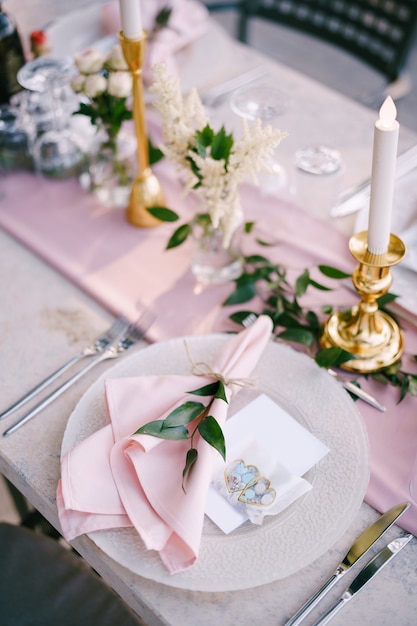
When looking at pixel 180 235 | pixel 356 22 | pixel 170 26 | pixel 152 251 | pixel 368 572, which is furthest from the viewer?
pixel 356 22

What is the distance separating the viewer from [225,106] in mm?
1411

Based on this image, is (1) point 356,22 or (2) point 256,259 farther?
(1) point 356,22

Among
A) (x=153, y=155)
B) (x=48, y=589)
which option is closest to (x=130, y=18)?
(x=153, y=155)

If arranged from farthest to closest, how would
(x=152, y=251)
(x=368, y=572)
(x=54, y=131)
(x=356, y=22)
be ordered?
(x=356, y=22) < (x=54, y=131) < (x=152, y=251) < (x=368, y=572)

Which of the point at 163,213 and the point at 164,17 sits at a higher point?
the point at 164,17

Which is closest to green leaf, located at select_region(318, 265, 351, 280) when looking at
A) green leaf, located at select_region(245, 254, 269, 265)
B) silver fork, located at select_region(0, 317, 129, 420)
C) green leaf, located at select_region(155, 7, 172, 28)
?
green leaf, located at select_region(245, 254, 269, 265)

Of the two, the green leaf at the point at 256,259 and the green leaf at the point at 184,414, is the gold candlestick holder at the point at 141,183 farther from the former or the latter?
the green leaf at the point at 184,414

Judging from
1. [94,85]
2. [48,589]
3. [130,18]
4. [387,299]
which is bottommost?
[48,589]

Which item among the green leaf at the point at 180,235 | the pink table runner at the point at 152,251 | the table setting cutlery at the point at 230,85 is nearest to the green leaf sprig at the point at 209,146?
the green leaf at the point at 180,235

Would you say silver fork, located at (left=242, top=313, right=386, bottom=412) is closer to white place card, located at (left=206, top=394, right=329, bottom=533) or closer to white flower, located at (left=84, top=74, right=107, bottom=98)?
white place card, located at (left=206, top=394, right=329, bottom=533)

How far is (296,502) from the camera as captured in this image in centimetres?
80

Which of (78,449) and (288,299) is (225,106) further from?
(78,449)

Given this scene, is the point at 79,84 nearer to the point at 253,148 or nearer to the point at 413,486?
the point at 253,148

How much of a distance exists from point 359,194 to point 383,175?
421 mm
